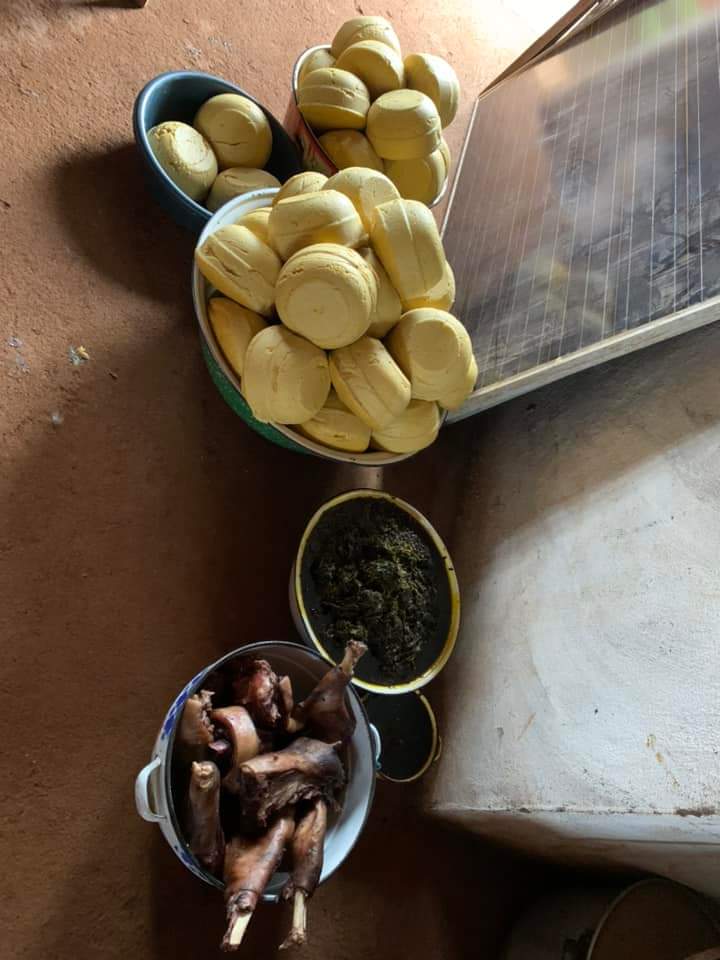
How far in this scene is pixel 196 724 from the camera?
0.83 m

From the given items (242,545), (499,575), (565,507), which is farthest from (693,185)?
(242,545)

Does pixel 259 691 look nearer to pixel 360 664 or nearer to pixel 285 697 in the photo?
pixel 285 697

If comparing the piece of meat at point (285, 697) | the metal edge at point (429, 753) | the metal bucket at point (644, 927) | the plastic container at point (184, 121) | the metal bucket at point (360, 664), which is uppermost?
the plastic container at point (184, 121)

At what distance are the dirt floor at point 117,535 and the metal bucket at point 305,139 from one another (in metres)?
0.32

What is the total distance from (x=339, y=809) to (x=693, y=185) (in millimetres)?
1100

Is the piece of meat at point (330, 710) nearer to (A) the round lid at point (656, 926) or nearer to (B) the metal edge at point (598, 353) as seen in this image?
(A) the round lid at point (656, 926)

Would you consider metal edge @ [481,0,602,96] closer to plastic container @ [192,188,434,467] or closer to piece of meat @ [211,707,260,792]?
plastic container @ [192,188,434,467]

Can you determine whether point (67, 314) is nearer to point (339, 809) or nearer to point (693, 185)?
point (339, 809)

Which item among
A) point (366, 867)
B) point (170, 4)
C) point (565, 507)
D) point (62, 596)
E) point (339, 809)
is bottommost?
point (366, 867)

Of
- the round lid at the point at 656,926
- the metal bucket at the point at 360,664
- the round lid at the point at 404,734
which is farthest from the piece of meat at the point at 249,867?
the round lid at the point at 656,926

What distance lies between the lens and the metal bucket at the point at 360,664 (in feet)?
3.61

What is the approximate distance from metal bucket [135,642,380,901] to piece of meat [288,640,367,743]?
3 cm

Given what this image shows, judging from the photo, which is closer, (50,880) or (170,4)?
(50,880)

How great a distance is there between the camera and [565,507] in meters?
1.21
